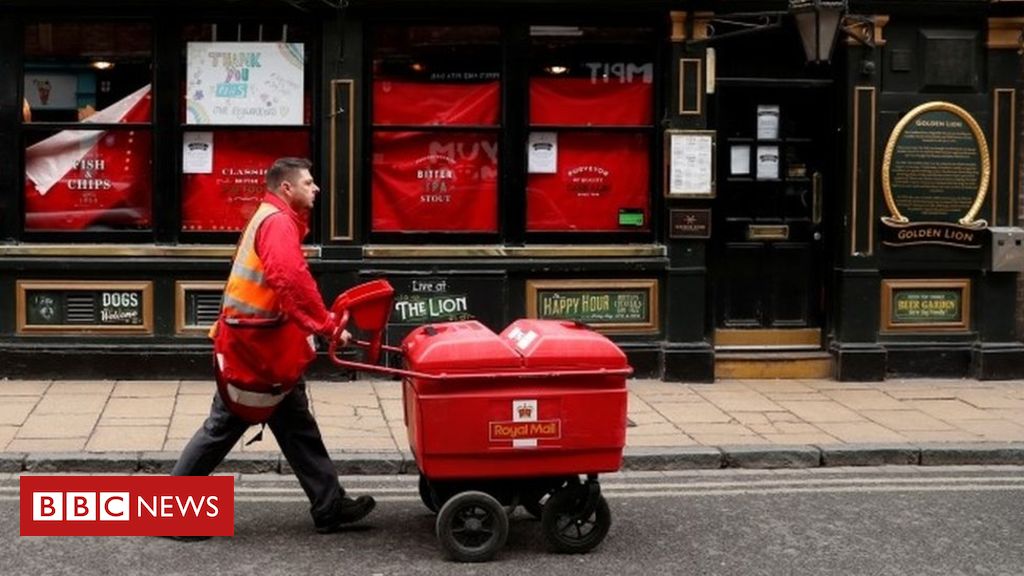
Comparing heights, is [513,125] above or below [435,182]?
above

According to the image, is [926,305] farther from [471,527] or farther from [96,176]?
[96,176]

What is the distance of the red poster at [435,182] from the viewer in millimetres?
11680

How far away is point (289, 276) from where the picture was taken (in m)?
6.55

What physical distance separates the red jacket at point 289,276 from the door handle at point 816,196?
6.54 m

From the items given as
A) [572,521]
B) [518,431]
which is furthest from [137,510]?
[572,521]

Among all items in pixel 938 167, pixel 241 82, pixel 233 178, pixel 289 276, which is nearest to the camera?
pixel 289 276

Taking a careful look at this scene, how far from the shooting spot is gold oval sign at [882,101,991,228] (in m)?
11.9

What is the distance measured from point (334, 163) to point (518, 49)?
1779mm

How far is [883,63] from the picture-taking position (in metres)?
11.9

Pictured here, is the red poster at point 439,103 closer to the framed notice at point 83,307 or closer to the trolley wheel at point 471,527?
the framed notice at point 83,307

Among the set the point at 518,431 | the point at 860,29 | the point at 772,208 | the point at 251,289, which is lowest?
the point at 518,431

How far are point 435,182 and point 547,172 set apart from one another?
0.94 m

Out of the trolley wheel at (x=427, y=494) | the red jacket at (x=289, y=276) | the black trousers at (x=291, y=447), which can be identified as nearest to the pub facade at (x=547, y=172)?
the trolley wheel at (x=427, y=494)

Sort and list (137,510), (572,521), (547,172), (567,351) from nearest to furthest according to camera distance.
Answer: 1. (567,351)
2. (572,521)
3. (137,510)
4. (547,172)
